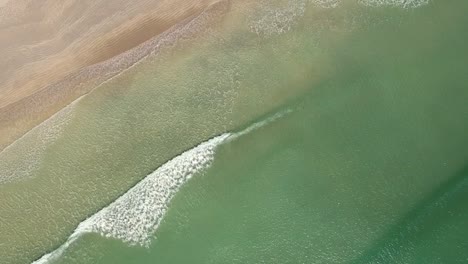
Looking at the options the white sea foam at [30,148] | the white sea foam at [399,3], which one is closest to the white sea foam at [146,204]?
the white sea foam at [30,148]

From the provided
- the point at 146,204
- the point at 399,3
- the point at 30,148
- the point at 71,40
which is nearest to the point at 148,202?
the point at 146,204

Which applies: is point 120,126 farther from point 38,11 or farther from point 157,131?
point 38,11

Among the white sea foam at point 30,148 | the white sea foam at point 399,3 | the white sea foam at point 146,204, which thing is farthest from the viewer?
the white sea foam at point 399,3

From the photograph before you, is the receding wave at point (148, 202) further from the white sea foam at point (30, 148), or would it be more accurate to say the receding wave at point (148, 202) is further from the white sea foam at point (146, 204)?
the white sea foam at point (30, 148)

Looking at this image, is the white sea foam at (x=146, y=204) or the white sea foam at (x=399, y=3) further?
the white sea foam at (x=399, y=3)

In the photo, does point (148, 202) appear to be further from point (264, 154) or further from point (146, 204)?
point (264, 154)

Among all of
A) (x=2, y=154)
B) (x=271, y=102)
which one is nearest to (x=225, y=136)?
(x=271, y=102)

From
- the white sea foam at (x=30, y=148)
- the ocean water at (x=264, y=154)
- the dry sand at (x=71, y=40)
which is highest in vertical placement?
the dry sand at (x=71, y=40)
